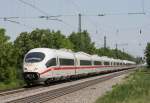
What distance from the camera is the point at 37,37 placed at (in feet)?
264

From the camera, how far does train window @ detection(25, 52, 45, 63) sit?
A: 120 ft

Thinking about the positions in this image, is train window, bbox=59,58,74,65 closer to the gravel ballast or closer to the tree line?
the tree line

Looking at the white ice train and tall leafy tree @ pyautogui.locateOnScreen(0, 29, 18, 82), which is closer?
the white ice train

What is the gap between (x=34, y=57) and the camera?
37.1 m

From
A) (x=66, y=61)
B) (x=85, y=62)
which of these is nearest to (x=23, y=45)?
(x=85, y=62)

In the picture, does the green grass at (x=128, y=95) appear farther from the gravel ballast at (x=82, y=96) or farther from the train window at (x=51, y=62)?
the train window at (x=51, y=62)

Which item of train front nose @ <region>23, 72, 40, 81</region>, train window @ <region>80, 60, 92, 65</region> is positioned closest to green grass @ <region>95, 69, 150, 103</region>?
train front nose @ <region>23, 72, 40, 81</region>

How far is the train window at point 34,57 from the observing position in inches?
1444

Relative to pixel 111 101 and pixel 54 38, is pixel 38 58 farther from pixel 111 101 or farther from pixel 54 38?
A: pixel 54 38

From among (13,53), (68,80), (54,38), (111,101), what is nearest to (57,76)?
(13,53)

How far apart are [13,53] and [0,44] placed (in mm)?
1485

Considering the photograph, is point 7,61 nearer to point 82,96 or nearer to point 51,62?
point 51,62

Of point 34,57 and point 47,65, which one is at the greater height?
point 34,57

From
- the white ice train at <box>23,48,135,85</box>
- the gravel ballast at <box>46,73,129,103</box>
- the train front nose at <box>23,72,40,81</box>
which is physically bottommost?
the gravel ballast at <box>46,73,129,103</box>
